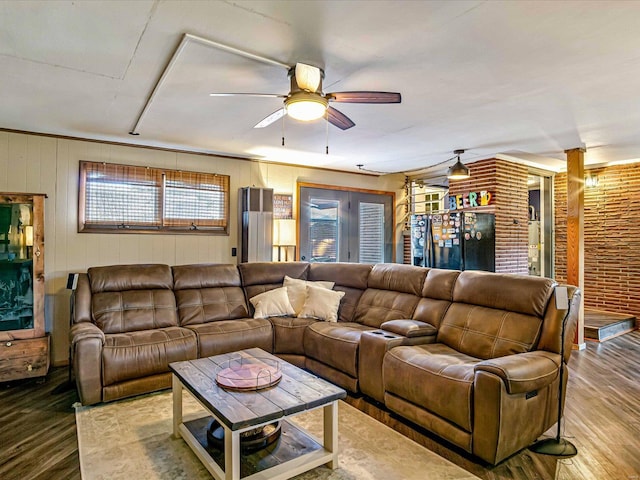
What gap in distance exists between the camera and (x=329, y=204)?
20.3 feet

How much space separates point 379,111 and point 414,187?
3.71 metres

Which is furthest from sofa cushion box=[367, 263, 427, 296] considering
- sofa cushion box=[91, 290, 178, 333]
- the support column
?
the support column

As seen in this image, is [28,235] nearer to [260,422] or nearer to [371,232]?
[260,422]

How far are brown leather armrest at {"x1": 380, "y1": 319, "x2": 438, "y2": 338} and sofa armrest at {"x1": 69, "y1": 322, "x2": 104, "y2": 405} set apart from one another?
92.0 inches

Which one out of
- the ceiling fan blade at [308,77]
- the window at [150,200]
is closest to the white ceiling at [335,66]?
the ceiling fan blade at [308,77]

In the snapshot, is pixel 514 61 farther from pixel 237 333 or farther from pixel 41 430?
pixel 41 430

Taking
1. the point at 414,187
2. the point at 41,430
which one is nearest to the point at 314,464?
the point at 41,430

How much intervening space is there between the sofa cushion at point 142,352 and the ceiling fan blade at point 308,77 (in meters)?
2.41

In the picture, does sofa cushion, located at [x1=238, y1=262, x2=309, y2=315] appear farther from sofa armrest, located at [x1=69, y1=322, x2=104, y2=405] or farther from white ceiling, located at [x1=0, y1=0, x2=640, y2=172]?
sofa armrest, located at [x1=69, y1=322, x2=104, y2=405]

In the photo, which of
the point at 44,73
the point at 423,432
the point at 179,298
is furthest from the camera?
the point at 179,298

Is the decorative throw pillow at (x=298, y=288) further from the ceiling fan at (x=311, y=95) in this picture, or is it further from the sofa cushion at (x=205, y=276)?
the ceiling fan at (x=311, y=95)

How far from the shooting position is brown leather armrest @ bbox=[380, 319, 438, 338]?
315 centimetres

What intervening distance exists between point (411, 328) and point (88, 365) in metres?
2.57

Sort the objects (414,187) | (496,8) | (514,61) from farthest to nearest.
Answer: (414,187) → (514,61) → (496,8)
